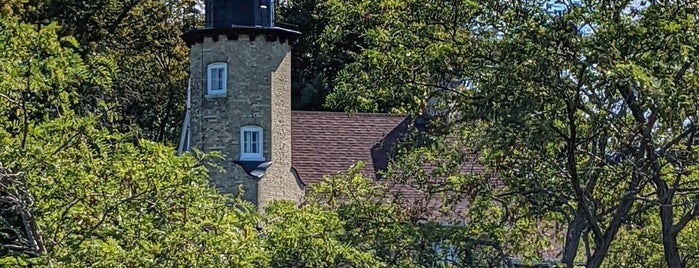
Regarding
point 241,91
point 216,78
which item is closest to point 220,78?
point 216,78

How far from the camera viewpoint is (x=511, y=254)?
46.7 feet

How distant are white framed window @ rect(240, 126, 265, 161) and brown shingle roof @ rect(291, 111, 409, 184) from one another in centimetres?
185

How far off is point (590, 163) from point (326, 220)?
2.75 meters

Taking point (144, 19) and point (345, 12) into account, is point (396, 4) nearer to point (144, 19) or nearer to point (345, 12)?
point (345, 12)

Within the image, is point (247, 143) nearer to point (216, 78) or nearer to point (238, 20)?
point (216, 78)

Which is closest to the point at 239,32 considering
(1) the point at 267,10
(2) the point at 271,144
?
(1) the point at 267,10

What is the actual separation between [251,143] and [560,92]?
18.9 meters

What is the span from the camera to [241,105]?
1209 inches

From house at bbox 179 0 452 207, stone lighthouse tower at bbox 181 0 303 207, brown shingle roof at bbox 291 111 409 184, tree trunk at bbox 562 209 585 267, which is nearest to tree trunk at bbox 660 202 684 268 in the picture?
tree trunk at bbox 562 209 585 267

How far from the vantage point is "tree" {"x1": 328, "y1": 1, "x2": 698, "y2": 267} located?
12.2 m

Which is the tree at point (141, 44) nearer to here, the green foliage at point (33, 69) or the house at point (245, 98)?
the house at point (245, 98)

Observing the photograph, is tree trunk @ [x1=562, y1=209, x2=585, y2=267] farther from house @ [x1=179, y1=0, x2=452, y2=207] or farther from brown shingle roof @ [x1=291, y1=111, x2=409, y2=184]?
brown shingle roof @ [x1=291, y1=111, x2=409, y2=184]

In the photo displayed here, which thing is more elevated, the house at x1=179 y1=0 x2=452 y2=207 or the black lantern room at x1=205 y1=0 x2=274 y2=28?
the black lantern room at x1=205 y1=0 x2=274 y2=28

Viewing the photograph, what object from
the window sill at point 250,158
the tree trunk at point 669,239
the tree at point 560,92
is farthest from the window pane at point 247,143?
the tree trunk at point 669,239
